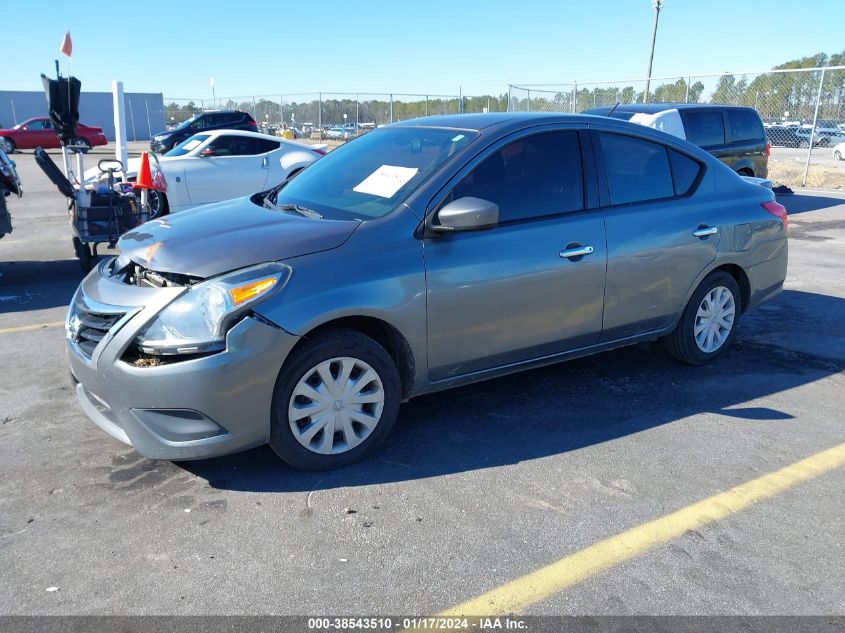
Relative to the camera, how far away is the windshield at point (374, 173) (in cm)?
398

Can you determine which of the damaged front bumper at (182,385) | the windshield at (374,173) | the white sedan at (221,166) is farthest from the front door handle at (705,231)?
the white sedan at (221,166)

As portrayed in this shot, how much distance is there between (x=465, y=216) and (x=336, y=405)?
118 centimetres

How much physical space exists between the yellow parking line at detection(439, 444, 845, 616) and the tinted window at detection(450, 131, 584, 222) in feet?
6.07

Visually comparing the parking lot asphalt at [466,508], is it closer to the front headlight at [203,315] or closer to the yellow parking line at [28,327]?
the front headlight at [203,315]

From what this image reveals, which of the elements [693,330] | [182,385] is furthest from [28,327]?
[693,330]

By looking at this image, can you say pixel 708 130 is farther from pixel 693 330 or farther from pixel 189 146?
pixel 189 146

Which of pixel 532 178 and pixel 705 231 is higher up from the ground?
pixel 532 178

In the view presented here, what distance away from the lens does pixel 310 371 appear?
346cm

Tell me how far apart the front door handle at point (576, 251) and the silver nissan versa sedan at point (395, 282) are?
0.02m

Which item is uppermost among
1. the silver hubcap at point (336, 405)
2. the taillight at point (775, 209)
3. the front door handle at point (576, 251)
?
the taillight at point (775, 209)

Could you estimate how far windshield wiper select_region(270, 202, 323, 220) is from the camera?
13.2ft

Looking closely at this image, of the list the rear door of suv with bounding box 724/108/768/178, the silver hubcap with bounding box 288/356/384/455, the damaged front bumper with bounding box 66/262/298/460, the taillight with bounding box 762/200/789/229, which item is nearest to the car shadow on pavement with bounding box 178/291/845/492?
the silver hubcap with bounding box 288/356/384/455

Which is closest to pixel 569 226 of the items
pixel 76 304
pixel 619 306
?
pixel 619 306

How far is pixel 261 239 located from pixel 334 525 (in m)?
1.45
